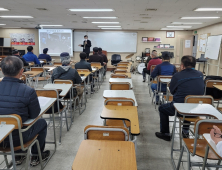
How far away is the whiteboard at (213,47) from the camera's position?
27.7 ft

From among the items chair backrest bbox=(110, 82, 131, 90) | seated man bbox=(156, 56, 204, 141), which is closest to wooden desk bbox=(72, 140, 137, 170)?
seated man bbox=(156, 56, 204, 141)

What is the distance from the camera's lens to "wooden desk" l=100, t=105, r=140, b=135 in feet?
6.41

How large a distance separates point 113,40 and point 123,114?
438 inches

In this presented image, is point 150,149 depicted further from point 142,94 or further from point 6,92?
point 142,94

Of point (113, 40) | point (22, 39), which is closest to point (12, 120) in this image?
point (113, 40)

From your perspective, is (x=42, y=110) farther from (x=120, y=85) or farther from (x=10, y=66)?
(x=120, y=85)

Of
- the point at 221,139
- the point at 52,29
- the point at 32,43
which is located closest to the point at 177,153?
the point at 221,139

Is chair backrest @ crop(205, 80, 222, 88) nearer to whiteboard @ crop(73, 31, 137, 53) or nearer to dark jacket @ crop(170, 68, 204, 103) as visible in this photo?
dark jacket @ crop(170, 68, 204, 103)

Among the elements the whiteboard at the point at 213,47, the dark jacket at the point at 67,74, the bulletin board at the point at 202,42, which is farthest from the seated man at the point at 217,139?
the bulletin board at the point at 202,42

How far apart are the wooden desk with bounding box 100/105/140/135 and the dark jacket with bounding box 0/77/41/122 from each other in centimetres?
74

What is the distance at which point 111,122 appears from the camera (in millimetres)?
2762

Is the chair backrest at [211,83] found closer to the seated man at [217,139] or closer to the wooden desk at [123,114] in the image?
the wooden desk at [123,114]

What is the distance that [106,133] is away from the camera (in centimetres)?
165

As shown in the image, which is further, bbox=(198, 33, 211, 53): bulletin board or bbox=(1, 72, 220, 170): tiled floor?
bbox=(198, 33, 211, 53): bulletin board
